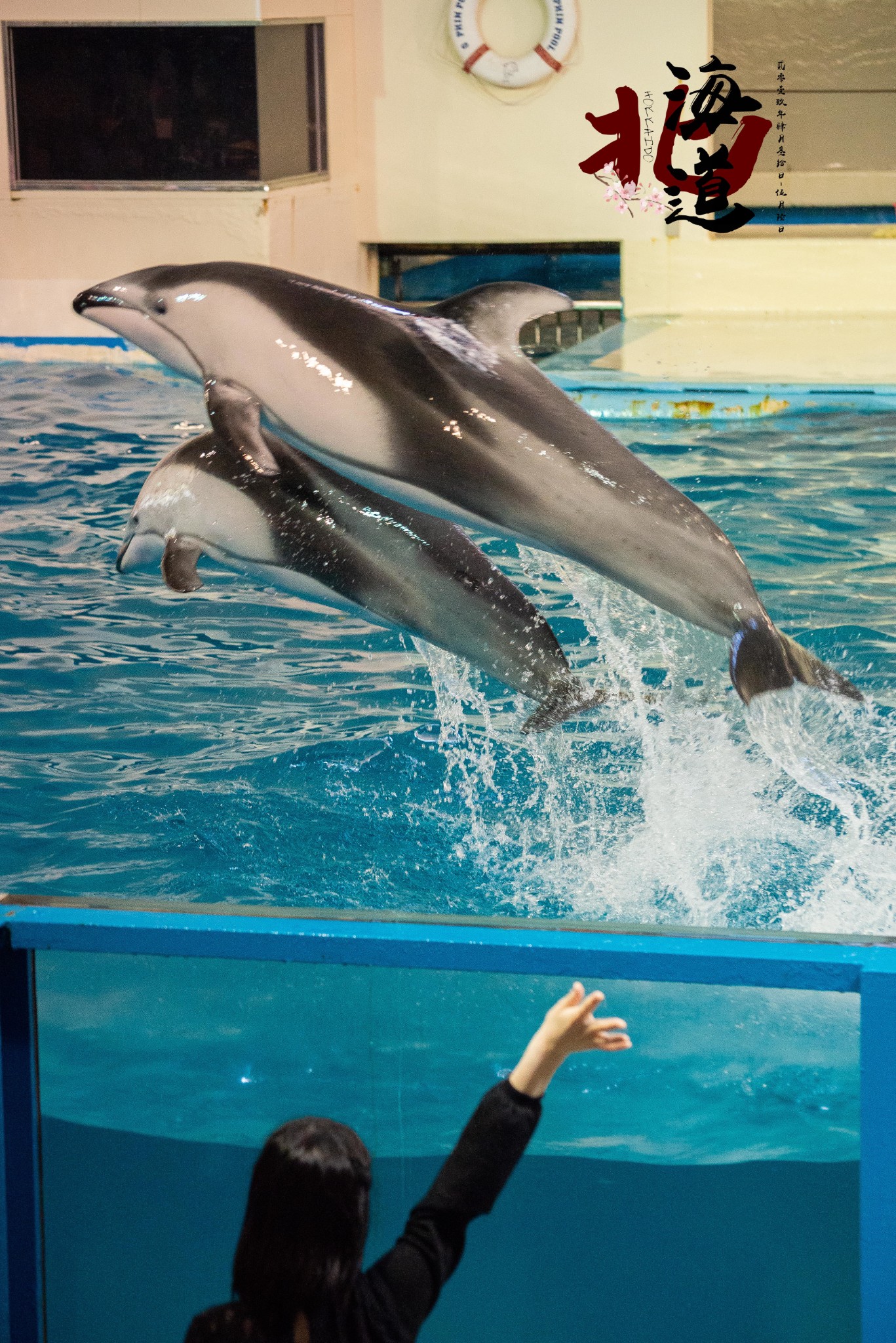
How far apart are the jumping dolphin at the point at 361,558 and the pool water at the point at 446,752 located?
48cm

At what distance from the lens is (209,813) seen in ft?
14.4

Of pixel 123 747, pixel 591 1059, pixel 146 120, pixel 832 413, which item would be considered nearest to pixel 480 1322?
pixel 591 1059

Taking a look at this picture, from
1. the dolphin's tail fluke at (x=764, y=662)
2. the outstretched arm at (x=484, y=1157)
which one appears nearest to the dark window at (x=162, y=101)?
the dolphin's tail fluke at (x=764, y=662)

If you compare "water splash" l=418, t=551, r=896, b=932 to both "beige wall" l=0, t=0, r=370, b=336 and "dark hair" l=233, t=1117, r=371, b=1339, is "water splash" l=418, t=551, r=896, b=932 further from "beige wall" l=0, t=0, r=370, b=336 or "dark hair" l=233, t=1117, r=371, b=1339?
"beige wall" l=0, t=0, r=370, b=336

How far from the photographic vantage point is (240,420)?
345 centimetres

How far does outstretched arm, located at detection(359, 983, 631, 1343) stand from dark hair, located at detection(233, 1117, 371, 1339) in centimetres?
12

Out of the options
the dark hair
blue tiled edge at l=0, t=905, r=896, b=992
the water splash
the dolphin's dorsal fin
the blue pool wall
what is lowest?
the water splash

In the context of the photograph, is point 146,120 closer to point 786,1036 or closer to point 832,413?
point 832,413

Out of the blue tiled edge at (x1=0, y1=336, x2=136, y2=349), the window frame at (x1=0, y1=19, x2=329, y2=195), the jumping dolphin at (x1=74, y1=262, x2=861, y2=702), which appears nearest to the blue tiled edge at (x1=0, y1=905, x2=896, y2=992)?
the jumping dolphin at (x1=74, y1=262, x2=861, y2=702)

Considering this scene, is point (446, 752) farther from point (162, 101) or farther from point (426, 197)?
point (162, 101)

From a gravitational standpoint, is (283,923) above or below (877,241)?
below

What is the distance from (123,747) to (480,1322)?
340cm

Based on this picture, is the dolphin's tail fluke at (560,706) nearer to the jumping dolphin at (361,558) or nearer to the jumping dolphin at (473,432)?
the jumping dolphin at (361,558)

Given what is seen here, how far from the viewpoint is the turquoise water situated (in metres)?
1.74
